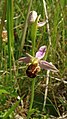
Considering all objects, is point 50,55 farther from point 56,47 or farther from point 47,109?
point 47,109

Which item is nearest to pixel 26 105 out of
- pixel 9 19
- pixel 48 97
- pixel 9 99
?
pixel 9 99

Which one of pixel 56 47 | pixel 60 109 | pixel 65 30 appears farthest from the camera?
pixel 65 30

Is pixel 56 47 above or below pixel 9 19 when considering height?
below

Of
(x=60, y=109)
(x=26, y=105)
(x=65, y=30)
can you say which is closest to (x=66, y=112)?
(x=60, y=109)

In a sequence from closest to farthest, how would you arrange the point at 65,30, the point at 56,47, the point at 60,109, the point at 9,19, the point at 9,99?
the point at 9,19 → the point at 9,99 → the point at 60,109 → the point at 56,47 → the point at 65,30

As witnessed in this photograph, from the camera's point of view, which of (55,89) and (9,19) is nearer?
(9,19)

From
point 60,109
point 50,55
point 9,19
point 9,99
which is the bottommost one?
point 60,109

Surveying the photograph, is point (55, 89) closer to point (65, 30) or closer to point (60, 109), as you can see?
point (60, 109)

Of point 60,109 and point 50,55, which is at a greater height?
point 50,55

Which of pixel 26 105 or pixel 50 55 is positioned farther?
pixel 50 55
